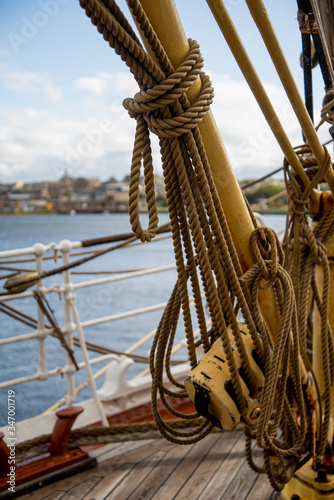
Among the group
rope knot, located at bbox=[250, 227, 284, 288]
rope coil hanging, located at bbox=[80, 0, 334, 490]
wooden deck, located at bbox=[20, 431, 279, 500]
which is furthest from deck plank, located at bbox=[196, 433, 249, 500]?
rope knot, located at bbox=[250, 227, 284, 288]

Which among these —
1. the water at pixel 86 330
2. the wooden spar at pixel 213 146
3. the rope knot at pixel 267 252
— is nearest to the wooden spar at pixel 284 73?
the wooden spar at pixel 213 146

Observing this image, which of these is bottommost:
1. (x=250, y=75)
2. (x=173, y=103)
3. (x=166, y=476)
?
(x=166, y=476)

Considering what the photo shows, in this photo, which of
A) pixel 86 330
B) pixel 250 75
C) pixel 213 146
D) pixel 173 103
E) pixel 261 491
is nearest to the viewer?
pixel 173 103

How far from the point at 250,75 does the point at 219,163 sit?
334 millimetres

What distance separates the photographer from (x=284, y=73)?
1457mm

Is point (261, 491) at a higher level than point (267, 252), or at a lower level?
lower

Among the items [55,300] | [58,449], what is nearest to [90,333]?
[55,300]

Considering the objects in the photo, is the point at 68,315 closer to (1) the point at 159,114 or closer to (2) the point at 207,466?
(2) the point at 207,466

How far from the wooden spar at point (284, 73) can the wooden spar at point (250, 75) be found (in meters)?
0.07

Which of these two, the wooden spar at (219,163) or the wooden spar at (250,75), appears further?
the wooden spar at (250,75)

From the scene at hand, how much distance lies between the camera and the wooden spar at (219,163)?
3.58 feet

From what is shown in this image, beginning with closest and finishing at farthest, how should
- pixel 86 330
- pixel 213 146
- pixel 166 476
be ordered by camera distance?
pixel 213 146
pixel 166 476
pixel 86 330

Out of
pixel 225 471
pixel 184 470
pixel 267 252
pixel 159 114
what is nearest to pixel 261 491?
pixel 225 471

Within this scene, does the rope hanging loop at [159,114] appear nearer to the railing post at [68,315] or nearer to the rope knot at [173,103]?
the rope knot at [173,103]
